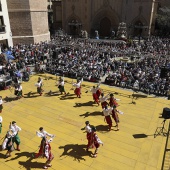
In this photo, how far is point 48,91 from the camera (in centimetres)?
1399

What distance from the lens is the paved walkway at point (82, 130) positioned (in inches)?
305

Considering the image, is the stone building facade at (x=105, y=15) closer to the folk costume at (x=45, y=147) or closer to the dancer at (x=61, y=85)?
the dancer at (x=61, y=85)

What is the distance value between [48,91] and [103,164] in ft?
24.7

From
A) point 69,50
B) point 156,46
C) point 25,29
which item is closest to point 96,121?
point 69,50

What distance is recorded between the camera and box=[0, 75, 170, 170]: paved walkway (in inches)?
305

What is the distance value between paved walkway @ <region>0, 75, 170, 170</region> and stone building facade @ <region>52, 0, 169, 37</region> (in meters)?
24.8

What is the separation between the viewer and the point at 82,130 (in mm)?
9664

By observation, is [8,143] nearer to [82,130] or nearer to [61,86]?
[82,130]

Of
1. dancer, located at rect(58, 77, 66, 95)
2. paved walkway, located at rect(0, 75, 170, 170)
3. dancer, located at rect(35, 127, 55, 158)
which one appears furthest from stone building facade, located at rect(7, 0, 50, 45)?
dancer, located at rect(35, 127, 55, 158)

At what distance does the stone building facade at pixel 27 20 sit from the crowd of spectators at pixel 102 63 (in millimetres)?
2976

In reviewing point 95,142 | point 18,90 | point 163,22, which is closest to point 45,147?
point 95,142

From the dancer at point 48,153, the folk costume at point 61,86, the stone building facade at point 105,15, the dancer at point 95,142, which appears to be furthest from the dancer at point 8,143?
the stone building facade at point 105,15

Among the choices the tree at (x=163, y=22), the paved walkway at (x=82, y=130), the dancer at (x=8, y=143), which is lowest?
the paved walkway at (x=82, y=130)

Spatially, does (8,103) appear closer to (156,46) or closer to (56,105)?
(56,105)
